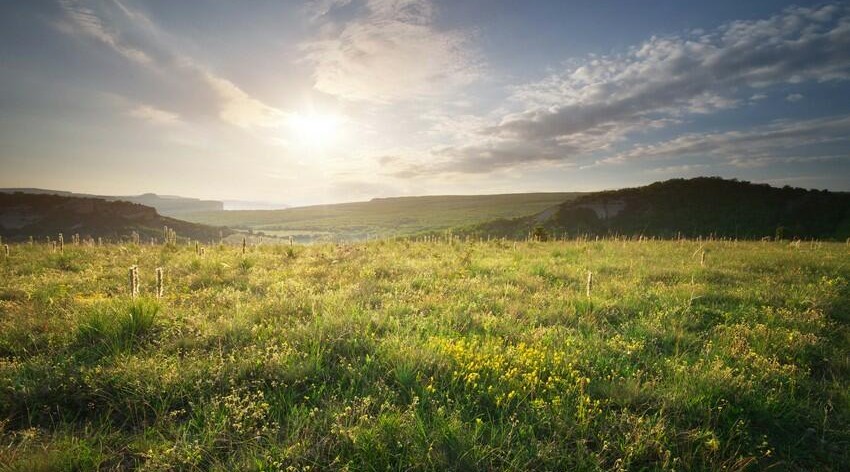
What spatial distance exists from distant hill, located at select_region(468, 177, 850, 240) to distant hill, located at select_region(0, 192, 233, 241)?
164ft

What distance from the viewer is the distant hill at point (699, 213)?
42406mm

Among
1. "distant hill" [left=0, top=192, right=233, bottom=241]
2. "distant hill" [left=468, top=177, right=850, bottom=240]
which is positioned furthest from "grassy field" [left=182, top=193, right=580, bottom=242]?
"distant hill" [left=0, top=192, right=233, bottom=241]

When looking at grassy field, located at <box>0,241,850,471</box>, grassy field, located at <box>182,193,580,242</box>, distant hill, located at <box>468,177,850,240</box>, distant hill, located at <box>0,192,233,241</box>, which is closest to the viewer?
grassy field, located at <box>0,241,850,471</box>

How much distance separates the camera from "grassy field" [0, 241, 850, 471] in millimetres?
2779

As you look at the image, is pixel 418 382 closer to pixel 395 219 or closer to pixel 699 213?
pixel 699 213

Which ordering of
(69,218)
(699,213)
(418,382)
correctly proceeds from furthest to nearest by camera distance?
(69,218), (699,213), (418,382)

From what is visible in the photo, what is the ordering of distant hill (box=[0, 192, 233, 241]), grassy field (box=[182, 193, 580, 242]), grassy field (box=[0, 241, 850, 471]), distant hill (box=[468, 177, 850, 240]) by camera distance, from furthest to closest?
grassy field (box=[182, 193, 580, 242]) → distant hill (box=[0, 192, 233, 241]) → distant hill (box=[468, 177, 850, 240]) → grassy field (box=[0, 241, 850, 471])

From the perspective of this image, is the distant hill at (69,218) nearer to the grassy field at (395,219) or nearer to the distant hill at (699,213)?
the grassy field at (395,219)

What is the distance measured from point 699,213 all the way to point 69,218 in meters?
91.8

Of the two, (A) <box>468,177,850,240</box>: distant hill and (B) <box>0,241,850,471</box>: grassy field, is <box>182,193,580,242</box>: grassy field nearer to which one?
(A) <box>468,177,850,240</box>: distant hill

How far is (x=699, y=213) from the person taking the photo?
154 ft

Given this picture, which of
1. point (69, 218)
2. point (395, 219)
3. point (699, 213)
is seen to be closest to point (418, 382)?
point (699, 213)

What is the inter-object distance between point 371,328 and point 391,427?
2137 mm

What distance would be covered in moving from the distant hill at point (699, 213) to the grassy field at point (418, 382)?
141 feet
